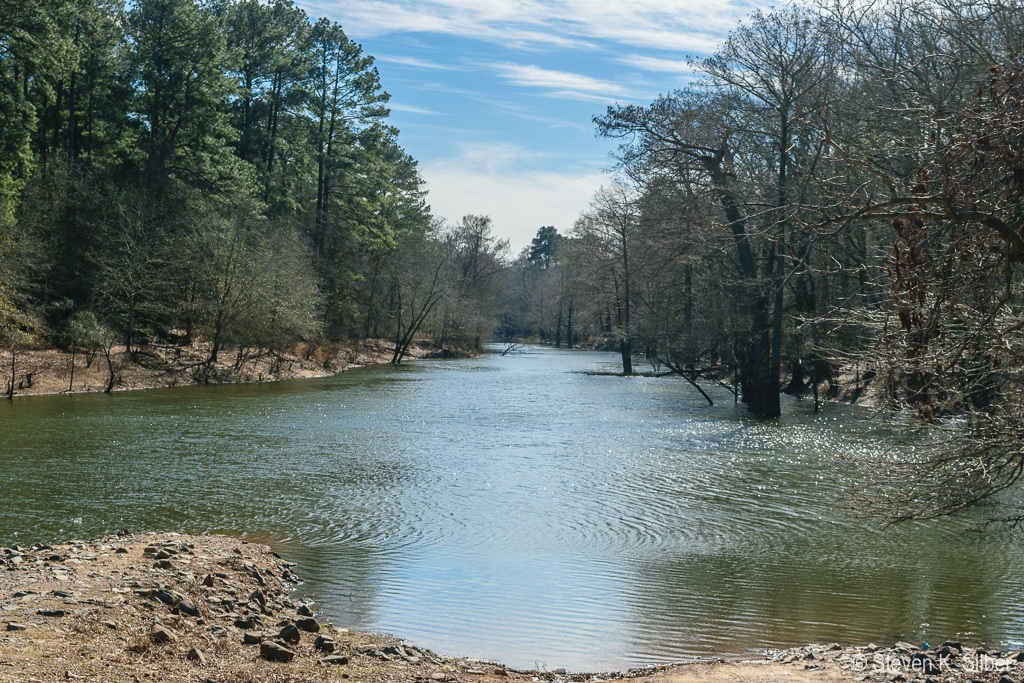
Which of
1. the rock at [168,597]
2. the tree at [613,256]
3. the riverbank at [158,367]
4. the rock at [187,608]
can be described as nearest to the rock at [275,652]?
the rock at [187,608]

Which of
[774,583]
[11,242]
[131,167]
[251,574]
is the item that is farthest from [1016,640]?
[131,167]

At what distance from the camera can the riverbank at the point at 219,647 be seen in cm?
551

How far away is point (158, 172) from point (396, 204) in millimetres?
28284

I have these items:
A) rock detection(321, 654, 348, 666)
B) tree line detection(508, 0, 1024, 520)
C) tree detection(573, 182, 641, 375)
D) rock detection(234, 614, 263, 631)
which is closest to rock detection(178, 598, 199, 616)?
rock detection(234, 614, 263, 631)

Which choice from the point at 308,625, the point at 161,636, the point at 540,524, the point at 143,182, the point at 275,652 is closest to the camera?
the point at 161,636

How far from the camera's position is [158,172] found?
37844 mm

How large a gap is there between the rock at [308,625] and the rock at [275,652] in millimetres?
828

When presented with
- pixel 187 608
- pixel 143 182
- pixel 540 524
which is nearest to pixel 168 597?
pixel 187 608

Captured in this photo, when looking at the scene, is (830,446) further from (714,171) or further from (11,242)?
(11,242)

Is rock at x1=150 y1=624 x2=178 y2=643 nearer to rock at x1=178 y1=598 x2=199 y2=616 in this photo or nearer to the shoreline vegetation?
rock at x1=178 y1=598 x2=199 y2=616

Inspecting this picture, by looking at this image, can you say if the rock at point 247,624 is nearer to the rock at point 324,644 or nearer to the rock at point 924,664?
the rock at point 324,644

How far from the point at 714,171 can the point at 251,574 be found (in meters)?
21.6

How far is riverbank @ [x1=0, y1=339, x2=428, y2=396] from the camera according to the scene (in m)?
28.6

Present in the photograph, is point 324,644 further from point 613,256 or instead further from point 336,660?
point 613,256
